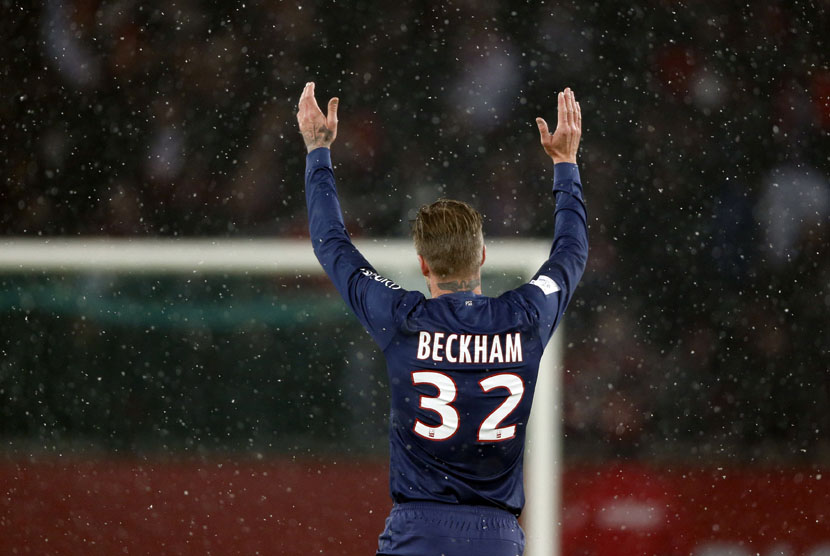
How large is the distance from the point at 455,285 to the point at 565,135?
14.0 inches

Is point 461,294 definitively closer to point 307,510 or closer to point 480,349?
point 480,349

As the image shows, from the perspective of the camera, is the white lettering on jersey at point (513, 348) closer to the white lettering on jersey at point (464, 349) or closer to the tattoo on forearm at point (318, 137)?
the white lettering on jersey at point (464, 349)

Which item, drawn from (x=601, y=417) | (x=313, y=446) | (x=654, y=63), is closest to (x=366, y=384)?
(x=313, y=446)

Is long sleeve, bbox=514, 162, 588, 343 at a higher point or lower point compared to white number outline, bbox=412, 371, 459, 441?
higher

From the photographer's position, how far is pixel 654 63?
2938 millimetres

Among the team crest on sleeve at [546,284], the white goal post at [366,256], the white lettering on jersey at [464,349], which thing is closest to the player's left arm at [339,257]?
the white lettering on jersey at [464,349]

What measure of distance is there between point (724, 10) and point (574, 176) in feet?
6.44

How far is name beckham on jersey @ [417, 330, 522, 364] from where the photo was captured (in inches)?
47.3

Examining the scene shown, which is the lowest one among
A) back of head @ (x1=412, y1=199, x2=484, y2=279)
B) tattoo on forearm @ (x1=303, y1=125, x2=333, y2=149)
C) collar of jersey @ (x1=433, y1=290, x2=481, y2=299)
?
collar of jersey @ (x1=433, y1=290, x2=481, y2=299)

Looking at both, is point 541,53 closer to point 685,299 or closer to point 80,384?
point 685,299

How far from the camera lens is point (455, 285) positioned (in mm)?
1239

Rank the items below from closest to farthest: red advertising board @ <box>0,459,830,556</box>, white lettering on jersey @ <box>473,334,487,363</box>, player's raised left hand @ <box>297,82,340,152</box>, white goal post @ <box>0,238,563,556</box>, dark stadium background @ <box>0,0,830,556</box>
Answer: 1. white lettering on jersey @ <box>473,334,487,363</box>
2. player's raised left hand @ <box>297,82,340,152</box>
3. white goal post @ <box>0,238,563,556</box>
4. red advertising board @ <box>0,459,830,556</box>
5. dark stadium background @ <box>0,0,830,556</box>

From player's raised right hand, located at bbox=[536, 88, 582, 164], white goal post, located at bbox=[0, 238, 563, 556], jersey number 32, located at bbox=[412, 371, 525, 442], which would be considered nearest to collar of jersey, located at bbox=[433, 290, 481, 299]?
jersey number 32, located at bbox=[412, 371, 525, 442]

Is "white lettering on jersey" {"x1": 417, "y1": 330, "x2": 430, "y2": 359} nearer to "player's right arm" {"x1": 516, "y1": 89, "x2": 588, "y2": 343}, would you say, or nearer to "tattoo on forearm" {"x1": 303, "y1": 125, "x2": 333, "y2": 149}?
"player's right arm" {"x1": 516, "y1": 89, "x2": 588, "y2": 343}
